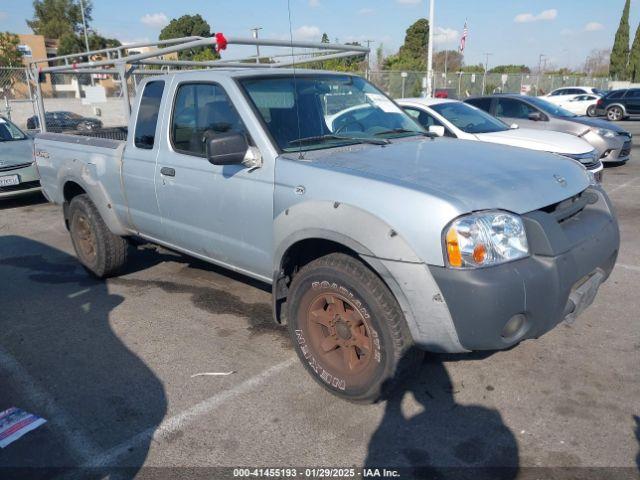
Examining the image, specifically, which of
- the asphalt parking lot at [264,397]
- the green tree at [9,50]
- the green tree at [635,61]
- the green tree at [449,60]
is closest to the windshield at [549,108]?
the asphalt parking lot at [264,397]

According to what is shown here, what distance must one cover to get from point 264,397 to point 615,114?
26362 mm

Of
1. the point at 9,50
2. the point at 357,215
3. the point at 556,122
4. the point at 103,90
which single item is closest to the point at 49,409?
the point at 357,215

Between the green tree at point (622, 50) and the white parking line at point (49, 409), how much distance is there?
65.7 m

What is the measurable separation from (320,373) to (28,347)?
2.32m

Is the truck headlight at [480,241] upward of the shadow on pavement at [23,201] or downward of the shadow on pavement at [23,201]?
upward

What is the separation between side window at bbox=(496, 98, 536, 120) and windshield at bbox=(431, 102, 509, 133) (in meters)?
2.54

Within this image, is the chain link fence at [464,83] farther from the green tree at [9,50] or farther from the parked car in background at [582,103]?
the green tree at [9,50]

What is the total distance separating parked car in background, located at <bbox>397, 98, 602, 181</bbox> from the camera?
26.2 ft

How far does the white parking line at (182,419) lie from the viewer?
2756mm

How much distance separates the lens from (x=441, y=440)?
281cm

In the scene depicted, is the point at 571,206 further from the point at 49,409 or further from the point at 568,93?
the point at 568,93

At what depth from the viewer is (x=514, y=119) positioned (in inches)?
433

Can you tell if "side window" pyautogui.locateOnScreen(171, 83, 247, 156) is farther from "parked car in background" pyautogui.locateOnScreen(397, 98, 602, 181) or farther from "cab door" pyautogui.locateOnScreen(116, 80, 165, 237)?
"parked car in background" pyautogui.locateOnScreen(397, 98, 602, 181)

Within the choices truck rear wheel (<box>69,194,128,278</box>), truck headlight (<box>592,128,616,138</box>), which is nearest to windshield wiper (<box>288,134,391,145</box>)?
truck rear wheel (<box>69,194,128,278</box>)
